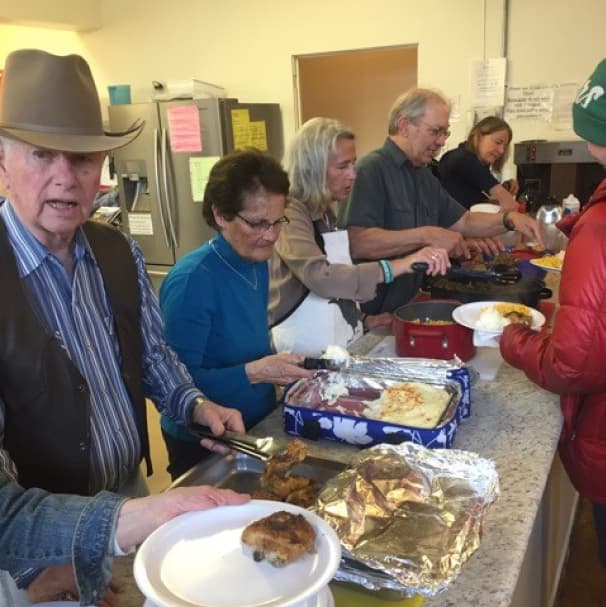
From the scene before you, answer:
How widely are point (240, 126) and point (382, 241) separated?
219cm

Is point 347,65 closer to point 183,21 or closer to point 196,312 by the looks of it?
point 183,21

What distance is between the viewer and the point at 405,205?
2.38 m

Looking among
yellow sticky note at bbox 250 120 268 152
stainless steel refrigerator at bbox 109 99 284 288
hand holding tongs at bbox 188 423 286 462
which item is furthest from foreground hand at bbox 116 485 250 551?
yellow sticky note at bbox 250 120 268 152

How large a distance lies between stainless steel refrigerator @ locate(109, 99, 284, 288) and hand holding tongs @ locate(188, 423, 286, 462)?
3037mm

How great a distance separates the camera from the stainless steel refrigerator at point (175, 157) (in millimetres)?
3996

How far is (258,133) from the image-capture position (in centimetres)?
418

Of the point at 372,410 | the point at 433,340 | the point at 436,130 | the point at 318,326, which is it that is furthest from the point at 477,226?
the point at 372,410

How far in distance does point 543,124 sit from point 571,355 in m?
2.92

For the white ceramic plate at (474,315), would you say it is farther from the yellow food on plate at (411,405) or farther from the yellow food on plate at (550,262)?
the yellow food on plate at (550,262)

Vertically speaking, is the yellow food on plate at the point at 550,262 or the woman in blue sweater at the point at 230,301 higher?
the woman in blue sweater at the point at 230,301

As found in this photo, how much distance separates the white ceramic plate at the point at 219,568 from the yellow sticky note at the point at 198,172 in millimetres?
3438

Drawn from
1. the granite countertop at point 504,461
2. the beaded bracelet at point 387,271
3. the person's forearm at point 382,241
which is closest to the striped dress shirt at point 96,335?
the granite countertop at point 504,461

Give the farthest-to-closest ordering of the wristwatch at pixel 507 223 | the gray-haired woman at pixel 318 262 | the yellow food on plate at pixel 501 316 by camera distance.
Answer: the wristwatch at pixel 507 223
the gray-haired woman at pixel 318 262
the yellow food on plate at pixel 501 316

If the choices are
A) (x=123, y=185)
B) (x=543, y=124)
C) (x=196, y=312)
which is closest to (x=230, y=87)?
(x=123, y=185)
